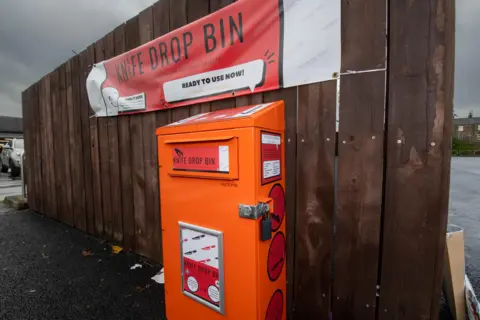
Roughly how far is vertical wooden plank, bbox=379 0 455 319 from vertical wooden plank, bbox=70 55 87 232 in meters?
3.87

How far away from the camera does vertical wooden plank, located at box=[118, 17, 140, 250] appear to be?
2834 mm

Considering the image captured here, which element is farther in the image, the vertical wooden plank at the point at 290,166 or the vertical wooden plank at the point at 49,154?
the vertical wooden plank at the point at 49,154

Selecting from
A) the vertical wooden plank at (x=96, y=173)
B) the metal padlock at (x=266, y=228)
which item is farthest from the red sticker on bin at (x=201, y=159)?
the vertical wooden plank at (x=96, y=173)

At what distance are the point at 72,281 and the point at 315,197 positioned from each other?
253 cm

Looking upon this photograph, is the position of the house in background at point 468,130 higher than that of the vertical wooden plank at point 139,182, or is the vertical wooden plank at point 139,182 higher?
the house in background at point 468,130

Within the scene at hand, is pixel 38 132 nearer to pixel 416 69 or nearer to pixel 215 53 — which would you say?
pixel 215 53

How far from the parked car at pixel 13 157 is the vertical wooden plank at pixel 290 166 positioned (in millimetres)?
12985

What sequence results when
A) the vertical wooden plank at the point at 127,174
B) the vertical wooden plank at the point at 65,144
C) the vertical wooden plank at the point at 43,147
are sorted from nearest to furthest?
1. the vertical wooden plank at the point at 127,174
2. the vertical wooden plank at the point at 65,144
3. the vertical wooden plank at the point at 43,147

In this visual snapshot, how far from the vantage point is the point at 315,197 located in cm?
165

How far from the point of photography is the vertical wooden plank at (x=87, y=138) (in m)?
3.31

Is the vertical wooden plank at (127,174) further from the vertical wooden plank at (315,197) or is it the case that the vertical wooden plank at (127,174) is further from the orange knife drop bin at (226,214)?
the vertical wooden plank at (315,197)

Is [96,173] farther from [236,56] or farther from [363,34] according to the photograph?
[363,34]

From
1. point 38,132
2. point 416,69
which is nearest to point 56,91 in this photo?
point 38,132

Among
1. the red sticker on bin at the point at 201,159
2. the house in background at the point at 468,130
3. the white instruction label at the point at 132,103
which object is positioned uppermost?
the house in background at the point at 468,130
